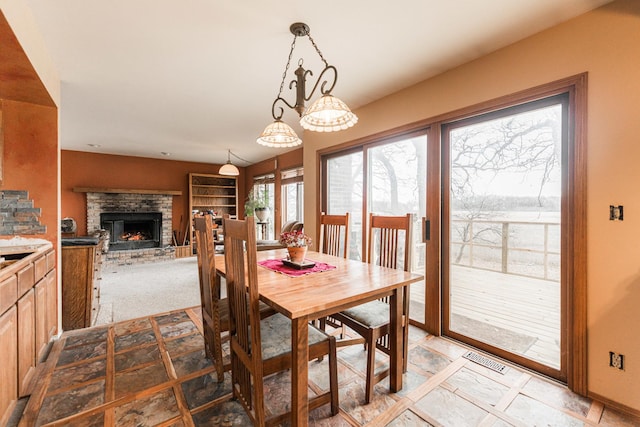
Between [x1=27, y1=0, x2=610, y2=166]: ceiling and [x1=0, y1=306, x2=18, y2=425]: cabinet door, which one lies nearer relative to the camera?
[x1=0, y1=306, x2=18, y2=425]: cabinet door

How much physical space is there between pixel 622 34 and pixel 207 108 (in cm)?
378

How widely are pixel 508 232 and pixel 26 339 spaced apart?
Answer: 3.65 m

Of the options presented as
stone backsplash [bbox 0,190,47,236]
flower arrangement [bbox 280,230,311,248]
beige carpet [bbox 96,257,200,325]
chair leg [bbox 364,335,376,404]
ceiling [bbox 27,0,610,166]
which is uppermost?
ceiling [bbox 27,0,610,166]

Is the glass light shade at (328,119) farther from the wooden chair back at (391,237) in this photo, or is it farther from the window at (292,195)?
the window at (292,195)

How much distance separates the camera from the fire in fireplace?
6409 mm

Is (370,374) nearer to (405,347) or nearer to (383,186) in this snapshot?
(405,347)

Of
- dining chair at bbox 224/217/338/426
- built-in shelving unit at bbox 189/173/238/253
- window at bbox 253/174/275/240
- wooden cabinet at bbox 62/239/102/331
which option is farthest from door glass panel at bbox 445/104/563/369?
built-in shelving unit at bbox 189/173/238/253

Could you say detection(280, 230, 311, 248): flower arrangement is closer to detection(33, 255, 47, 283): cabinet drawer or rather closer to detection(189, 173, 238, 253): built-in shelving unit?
detection(33, 255, 47, 283): cabinet drawer

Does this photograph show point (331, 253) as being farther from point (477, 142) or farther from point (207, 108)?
point (207, 108)

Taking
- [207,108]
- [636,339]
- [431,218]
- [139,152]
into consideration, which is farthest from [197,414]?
[139,152]

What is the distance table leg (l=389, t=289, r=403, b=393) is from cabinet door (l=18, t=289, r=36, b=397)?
2337 millimetres

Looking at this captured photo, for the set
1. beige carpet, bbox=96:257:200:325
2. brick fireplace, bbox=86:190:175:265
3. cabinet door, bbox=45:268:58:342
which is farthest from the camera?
brick fireplace, bbox=86:190:175:265

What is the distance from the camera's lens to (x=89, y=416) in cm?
163

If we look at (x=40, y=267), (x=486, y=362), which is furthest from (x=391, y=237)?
(x=40, y=267)
